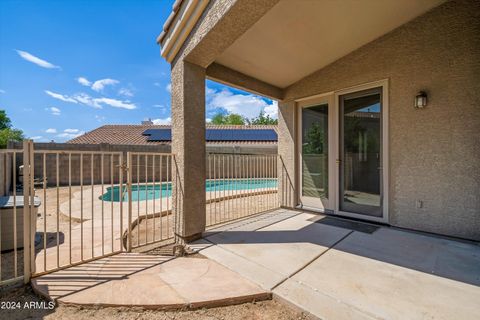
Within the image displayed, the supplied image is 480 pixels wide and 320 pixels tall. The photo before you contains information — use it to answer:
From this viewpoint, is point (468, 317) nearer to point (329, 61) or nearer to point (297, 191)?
point (297, 191)

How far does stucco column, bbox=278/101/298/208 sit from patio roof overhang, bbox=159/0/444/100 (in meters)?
1.06

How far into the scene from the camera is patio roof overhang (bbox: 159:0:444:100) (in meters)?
2.93

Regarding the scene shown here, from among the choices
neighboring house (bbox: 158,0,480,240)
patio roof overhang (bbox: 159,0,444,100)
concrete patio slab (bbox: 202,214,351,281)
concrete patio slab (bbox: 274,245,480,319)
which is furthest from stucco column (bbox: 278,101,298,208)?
concrete patio slab (bbox: 274,245,480,319)

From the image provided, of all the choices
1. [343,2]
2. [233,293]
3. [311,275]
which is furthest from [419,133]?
[233,293]

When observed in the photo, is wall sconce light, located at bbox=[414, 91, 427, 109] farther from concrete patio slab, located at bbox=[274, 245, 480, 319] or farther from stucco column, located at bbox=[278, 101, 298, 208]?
concrete patio slab, located at bbox=[274, 245, 480, 319]

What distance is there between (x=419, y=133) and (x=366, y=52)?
196 centimetres

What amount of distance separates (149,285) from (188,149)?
1.88 metres

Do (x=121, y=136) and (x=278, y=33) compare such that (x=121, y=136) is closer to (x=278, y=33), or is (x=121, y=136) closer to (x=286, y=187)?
(x=286, y=187)

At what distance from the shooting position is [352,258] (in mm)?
2895

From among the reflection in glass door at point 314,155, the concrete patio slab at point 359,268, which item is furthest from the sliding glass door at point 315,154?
the concrete patio slab at point 359,268

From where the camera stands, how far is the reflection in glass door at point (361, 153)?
448cm

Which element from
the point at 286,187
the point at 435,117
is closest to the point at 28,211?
the point at 286,187

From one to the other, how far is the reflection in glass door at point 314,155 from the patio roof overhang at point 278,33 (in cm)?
110

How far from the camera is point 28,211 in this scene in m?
2.32
